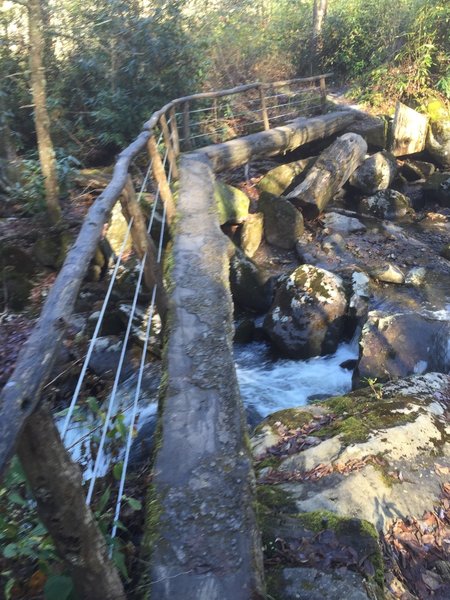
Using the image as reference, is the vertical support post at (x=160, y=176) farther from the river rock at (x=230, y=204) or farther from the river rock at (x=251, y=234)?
the river rock at (x=251, y=234)

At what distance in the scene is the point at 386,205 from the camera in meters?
9.35

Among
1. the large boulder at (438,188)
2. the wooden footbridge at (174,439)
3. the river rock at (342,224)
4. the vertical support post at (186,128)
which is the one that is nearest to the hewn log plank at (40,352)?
the wooden footbridge at (174,439)

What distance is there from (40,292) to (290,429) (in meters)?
4.27

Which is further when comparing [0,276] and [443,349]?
[0,276]

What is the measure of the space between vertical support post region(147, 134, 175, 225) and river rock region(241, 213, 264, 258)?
2248 millimetres

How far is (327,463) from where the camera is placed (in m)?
3.00

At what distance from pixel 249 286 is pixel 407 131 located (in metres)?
6.70

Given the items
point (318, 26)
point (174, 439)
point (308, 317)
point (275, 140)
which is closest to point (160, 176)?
point (308, 317)

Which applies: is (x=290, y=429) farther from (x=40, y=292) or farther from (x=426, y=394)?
(x=40, y=292)

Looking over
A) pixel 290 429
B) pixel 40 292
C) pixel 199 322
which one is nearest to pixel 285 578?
pixel 290 429

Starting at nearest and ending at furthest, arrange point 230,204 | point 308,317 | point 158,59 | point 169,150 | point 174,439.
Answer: point 174,439
point 308,317
point 169,150
point 230,204
point 158,59

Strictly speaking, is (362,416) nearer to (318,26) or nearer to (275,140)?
(275,140)

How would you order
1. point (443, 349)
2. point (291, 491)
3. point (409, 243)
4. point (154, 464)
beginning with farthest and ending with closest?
1. point (409, 243)
2. point (443, 349)
3. point (291, 491)
4. point (154, 464)

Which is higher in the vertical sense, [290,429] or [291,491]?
[291,491]
